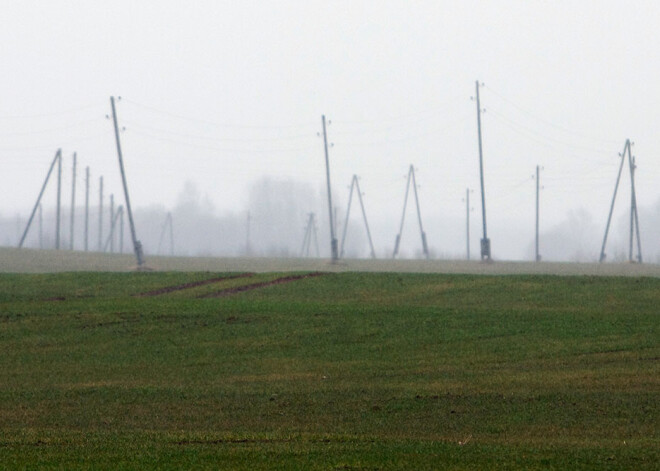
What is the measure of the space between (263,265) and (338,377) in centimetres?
4155

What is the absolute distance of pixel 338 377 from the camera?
1992 cm

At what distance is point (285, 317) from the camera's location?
95.5ft

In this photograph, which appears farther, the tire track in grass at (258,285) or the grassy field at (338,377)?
the tire track in grass at (258,285)

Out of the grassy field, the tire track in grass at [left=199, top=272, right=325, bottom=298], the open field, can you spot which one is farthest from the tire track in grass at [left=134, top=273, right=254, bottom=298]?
the open field

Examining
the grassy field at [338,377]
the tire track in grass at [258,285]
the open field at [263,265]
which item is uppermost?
the open field at [263,265]

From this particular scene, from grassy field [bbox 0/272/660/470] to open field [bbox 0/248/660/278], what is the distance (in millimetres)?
17522

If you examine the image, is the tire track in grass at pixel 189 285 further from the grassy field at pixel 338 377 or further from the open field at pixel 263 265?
the open field at pixel 263 265

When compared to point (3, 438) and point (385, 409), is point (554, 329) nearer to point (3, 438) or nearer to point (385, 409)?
point (385, 409)

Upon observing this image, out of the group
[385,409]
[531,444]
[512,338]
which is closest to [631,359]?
[512,338]

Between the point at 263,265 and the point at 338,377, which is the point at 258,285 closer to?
the point at 338,377

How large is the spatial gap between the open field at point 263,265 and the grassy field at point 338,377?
17.5m

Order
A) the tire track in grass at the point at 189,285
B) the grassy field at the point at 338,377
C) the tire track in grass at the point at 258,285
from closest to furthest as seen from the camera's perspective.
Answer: the grassy field at the point at 338,377
the tire track in grass at the point at 258,285
the tire track in grass at the point at 189,285

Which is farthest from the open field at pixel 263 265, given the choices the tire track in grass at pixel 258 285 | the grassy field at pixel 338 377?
the grassy field at pixel 338 377

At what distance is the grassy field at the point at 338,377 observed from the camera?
39.6 feet
